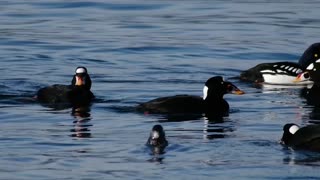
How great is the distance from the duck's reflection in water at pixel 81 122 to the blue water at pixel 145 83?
0.01m

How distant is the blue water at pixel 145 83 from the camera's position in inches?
678

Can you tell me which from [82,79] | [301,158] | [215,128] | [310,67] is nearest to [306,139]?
[301,158]

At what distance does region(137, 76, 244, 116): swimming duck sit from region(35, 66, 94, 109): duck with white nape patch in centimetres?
154

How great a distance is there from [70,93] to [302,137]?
6169mm

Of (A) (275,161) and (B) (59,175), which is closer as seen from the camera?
(B) (59,175)

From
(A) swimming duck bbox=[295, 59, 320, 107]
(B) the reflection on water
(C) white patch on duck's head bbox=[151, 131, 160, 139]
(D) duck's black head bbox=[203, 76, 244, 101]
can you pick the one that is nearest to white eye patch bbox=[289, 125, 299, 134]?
(B) the reflection on water

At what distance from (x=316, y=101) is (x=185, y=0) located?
15802 millimetres

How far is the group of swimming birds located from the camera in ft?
60.1

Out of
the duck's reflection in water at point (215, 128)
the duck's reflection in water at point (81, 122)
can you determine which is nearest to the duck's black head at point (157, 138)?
the duck's reflection in water at point (215, 128)

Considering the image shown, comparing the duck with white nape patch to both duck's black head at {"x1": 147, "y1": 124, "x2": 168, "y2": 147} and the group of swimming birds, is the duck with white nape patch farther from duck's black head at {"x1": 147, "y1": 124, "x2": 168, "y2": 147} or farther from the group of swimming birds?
duck's black head at {"x1": 147, "y1": 124, "x2": 168, "y2": 147}

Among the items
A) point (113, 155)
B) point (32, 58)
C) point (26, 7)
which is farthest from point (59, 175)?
point (26, 7)

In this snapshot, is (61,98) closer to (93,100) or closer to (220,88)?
(93,100)

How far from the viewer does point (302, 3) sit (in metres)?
37.8

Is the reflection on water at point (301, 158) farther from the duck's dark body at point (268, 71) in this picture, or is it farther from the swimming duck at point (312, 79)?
the duck's dark body at point (268, 71)
